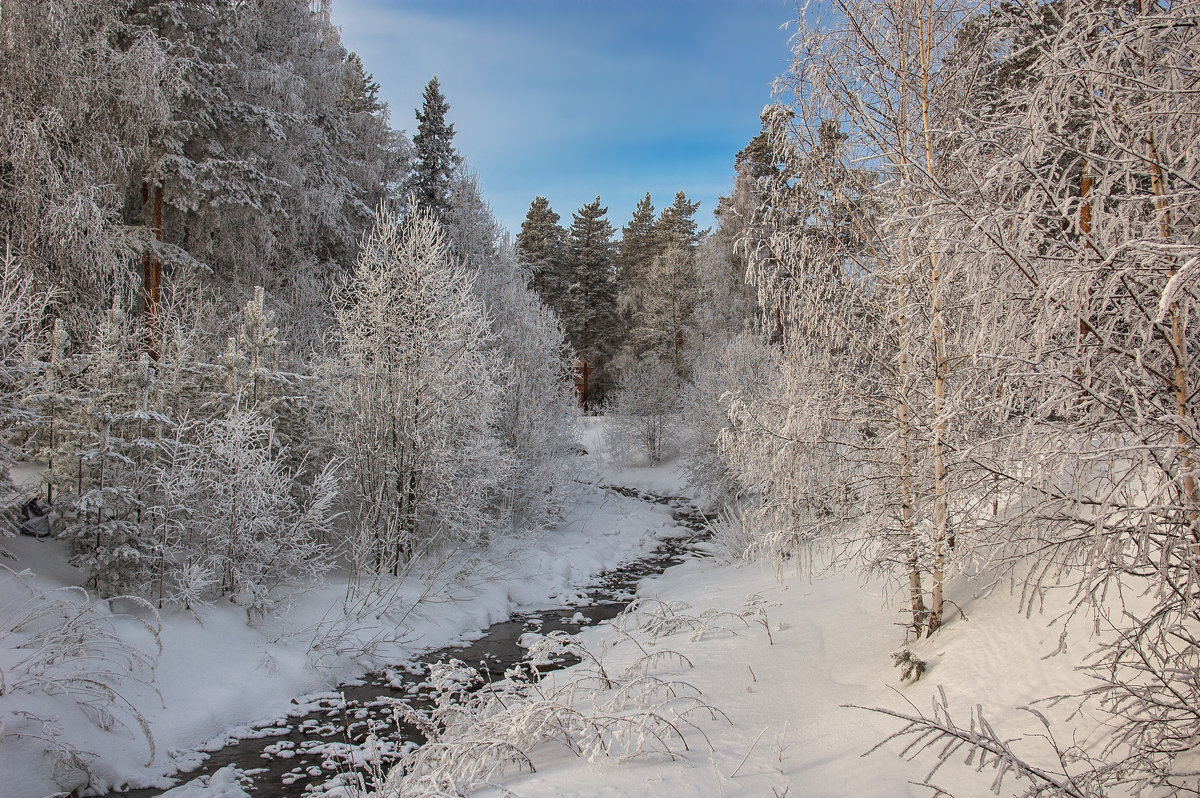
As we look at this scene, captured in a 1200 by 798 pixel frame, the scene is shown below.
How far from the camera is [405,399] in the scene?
10797 millimetres

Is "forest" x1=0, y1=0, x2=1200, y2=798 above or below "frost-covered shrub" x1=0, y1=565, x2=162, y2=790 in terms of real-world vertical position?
above

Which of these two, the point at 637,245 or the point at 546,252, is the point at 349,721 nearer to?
the point at 546,252

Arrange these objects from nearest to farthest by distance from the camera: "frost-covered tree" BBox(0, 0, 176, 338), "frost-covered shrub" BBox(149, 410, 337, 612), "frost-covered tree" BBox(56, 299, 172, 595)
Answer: "frost-covered tree" BBox(56, 299, 172, 595) < "frost-covered shrub" BBox(149, 410, 337, 612) < "frost-covered tree" BBox(0, 0, 176, 338)

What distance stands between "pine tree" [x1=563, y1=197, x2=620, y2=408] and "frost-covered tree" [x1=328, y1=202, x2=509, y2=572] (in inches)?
954

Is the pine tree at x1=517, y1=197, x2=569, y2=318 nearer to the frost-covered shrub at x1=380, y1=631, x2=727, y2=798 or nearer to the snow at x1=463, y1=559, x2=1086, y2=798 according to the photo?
the snow at x1=463, y1=559, x2=1086, y2=798

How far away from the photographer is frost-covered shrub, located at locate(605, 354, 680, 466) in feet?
87.0

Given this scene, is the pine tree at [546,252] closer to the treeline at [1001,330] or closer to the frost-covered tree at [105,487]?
the frost-covered tree at [105,487]

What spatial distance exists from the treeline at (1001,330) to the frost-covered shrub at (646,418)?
1967 centimetres

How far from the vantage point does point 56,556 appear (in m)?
7.54

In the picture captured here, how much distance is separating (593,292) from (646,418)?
12670mm

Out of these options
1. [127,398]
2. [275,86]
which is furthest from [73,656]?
[275,86]

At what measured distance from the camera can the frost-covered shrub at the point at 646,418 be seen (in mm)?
26516

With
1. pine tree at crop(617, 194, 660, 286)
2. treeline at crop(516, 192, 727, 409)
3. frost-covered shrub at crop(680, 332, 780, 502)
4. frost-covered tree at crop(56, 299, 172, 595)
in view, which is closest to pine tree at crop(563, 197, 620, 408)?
treeline at crop(516, 192, 727, 409)

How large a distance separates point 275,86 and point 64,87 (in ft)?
16.1
